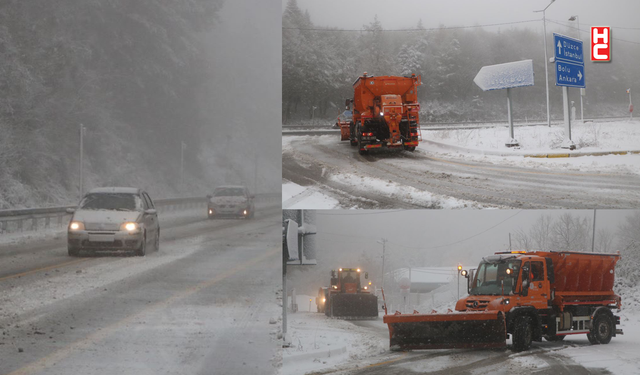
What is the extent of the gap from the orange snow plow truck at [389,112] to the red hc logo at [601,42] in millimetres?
2568

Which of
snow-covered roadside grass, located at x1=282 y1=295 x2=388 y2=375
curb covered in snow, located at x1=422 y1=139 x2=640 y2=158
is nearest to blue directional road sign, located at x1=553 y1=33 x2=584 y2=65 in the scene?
curb covered in snow, located at x1=422 y1=139 x2=640 y2=158

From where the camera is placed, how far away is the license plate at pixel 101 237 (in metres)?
8.52

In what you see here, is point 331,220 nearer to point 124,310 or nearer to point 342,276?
point 342,276

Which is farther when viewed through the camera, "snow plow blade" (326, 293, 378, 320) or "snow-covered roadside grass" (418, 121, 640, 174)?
"snow plow blade" (326, 293, 378, 320)

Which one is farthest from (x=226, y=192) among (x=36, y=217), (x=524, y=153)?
(x=524, y=153)

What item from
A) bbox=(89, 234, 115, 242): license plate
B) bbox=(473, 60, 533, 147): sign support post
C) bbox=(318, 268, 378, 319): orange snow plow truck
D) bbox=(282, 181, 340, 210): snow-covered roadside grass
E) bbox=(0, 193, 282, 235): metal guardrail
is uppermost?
bbox=(473, 60, 533, 147): sign support post

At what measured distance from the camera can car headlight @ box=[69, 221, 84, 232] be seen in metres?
8.45

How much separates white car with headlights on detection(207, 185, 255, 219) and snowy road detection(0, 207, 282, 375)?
0.69m

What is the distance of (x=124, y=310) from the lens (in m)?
8.48

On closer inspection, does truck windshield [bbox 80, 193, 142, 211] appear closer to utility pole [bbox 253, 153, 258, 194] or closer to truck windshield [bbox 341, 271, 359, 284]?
utility pole [bbox 253, 153, 258, 194]

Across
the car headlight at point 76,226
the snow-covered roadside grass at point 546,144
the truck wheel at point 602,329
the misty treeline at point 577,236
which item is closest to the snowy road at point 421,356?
the truck wheel at point 602,329

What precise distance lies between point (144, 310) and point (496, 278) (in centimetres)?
508

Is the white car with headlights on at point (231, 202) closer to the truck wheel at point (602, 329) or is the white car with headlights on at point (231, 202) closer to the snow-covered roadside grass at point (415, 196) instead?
the snow-covered roadside grass at point (415, 196)

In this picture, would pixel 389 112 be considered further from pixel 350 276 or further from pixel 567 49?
pixel 567 49
